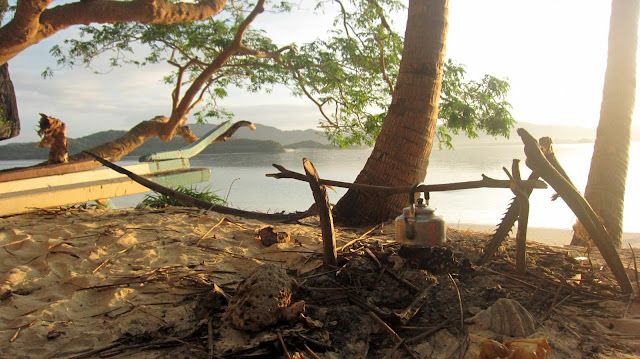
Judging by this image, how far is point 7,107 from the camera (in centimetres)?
879

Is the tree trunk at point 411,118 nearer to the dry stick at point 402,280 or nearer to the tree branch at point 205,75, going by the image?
the dry stick at point 402,280

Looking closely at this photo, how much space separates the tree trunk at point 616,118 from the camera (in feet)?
19.8

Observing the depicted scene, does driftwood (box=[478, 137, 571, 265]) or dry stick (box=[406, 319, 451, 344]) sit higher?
driftwood (box=[478, 137, 571, 265])

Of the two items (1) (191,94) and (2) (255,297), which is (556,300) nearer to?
(2) (255,297)

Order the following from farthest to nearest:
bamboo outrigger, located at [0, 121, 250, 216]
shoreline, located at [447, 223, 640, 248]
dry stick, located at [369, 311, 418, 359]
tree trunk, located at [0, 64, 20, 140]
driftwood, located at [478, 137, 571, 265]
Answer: tree trunk, located at [0, 64, 20, 140]
shoreline, located at [447, 223, 640, 248]
bamboo outrigger, located at [0, 121, 250, 216]
driftwood, located at [478, 137, 571, 265]
dry stick, located at [369, 311, 418, 359]

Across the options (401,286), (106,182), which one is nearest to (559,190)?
(401,286)

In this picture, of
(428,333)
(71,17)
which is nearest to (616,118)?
(428,333)

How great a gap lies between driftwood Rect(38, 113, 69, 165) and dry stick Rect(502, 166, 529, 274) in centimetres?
603

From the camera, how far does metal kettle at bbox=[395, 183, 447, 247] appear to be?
2439mm

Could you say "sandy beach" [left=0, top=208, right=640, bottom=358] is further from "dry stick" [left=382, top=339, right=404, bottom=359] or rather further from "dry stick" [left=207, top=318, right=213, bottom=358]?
"dry stick" [left=382, top=339, right=404, bottom=359]

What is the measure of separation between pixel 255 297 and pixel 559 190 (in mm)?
2012

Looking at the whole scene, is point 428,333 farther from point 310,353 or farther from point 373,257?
point 373,257

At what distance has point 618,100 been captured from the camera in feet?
20.2

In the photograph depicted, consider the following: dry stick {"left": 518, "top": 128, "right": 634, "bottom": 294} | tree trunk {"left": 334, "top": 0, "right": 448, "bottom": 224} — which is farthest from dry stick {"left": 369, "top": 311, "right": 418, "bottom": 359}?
tree trunk {"left": 334, "top": 0, "right": 448, "bottom": 224}
